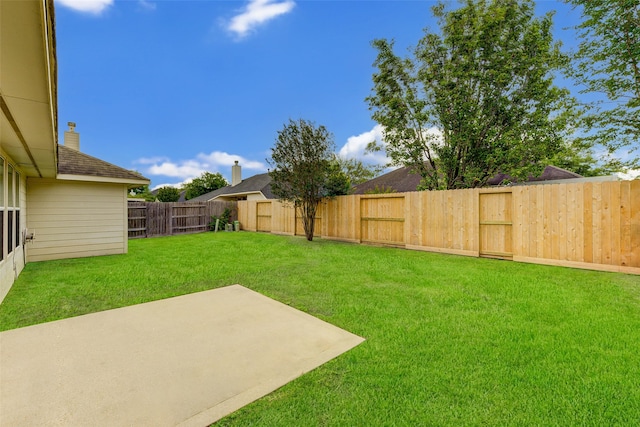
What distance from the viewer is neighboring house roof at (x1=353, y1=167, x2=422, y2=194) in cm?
1566

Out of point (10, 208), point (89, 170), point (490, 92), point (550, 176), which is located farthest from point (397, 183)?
point (10, 208)

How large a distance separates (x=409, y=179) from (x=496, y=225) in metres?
9.76

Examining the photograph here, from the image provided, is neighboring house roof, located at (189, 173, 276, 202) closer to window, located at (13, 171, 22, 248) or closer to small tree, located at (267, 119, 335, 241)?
small tree, located at (267, 119, 335, 241)

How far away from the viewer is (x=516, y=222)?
6.54 meters

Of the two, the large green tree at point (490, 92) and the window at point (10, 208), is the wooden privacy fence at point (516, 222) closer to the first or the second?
the large green tree at point (490, 92)

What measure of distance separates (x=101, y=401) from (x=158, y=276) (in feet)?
12.6

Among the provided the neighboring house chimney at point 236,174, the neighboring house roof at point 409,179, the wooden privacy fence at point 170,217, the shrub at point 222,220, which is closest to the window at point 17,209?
the wooden privacy fence at point 170,217

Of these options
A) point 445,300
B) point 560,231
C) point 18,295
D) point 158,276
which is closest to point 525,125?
point 560,231

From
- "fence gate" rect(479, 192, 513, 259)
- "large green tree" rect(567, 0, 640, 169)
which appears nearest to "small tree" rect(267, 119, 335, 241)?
"fence gate" rect(479, 192, 513, 259)

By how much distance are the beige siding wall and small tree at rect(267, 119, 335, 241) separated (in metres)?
5.01

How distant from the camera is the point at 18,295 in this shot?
4.11 meters

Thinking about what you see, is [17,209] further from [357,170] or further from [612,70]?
[357,170]

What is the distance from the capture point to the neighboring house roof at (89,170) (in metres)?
7.08

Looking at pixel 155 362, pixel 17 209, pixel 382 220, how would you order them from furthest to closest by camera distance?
pixel 382 220 < pixel 17 209 < pixel 155 362
